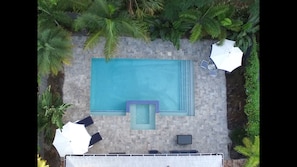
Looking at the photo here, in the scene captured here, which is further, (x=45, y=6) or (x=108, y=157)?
(x=108, y=157)

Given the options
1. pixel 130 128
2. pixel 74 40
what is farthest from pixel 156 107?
pixel 74 40

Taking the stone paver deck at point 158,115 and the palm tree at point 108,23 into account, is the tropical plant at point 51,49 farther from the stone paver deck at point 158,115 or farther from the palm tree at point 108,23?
the stone paver deck at point 158,115

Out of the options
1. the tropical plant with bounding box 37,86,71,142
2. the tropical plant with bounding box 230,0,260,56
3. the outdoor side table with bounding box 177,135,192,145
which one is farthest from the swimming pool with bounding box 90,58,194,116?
the tropical plant with bounding box 230,0,260,56

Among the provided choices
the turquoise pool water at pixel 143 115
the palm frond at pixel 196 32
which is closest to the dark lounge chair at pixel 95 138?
the turquoise pool water at pixel 143 115

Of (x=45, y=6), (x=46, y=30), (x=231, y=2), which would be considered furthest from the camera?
(x=231, y=2)
